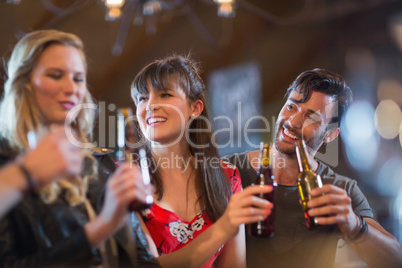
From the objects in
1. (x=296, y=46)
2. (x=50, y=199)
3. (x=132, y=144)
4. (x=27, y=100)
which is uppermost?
(x=296, y=46)

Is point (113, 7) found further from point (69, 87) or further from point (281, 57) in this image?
point (281, 57)

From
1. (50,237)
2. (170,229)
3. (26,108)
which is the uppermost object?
(26,108)

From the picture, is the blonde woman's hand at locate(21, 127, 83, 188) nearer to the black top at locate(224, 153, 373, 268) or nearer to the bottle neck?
the bottle neck

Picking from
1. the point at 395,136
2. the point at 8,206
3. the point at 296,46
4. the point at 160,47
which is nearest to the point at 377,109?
the point at 395,136

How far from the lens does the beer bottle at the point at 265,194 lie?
1318 millimetres

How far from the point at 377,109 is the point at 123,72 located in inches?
117

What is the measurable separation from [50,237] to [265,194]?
2.03ft

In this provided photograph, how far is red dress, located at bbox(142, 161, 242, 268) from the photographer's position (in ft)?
5.29

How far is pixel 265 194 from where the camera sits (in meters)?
1.33

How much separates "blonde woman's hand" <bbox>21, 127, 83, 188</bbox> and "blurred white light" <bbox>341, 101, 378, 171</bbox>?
451cm

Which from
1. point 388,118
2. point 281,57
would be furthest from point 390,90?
point 281,57

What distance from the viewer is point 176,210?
66.4 inches

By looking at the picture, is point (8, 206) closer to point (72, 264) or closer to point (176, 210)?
point (72, 264)

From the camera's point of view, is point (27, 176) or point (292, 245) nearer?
point (27, 176)
